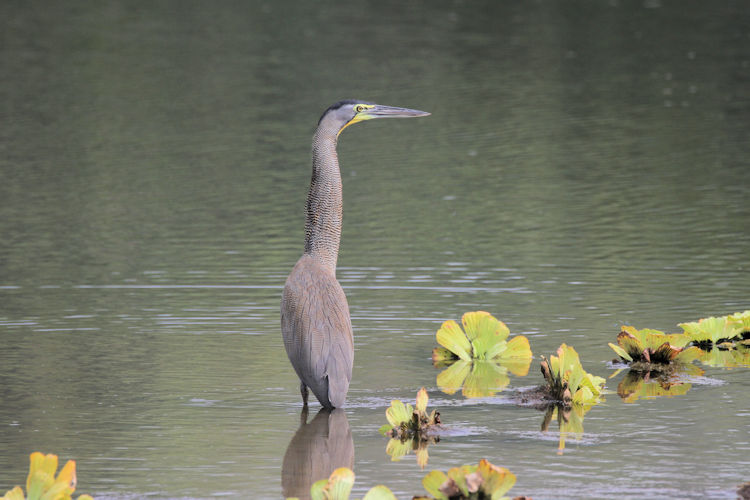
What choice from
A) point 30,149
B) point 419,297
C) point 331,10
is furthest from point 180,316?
point 331,10

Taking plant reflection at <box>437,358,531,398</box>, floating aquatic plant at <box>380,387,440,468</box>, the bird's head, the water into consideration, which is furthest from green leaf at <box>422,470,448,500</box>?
the bird's head

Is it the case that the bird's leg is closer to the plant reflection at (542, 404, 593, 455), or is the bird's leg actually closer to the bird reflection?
the bird reflection

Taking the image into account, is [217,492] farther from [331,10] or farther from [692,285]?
[331,10]

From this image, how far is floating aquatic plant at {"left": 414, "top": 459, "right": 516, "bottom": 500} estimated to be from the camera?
618 cm

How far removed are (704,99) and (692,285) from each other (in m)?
13.2

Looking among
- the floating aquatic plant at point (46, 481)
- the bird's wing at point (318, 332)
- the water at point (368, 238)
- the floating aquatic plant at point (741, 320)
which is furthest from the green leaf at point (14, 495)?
the floating aquatic plant at point (741, 320)

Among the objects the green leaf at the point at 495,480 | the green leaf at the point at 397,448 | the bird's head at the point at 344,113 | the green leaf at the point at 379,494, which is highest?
the bird's head at the point at 344,113

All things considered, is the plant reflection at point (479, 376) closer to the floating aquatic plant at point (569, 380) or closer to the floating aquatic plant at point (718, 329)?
the floating aquatic plant at point (569, 380)

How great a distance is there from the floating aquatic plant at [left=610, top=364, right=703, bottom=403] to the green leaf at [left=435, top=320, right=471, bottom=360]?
113 centimetres

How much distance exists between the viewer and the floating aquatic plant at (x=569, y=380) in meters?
8.38

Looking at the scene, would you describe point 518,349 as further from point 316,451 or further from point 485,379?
point 316,451

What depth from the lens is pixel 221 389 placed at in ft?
29.6

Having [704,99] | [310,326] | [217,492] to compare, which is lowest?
[217,492]

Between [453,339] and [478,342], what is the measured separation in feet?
0.68
